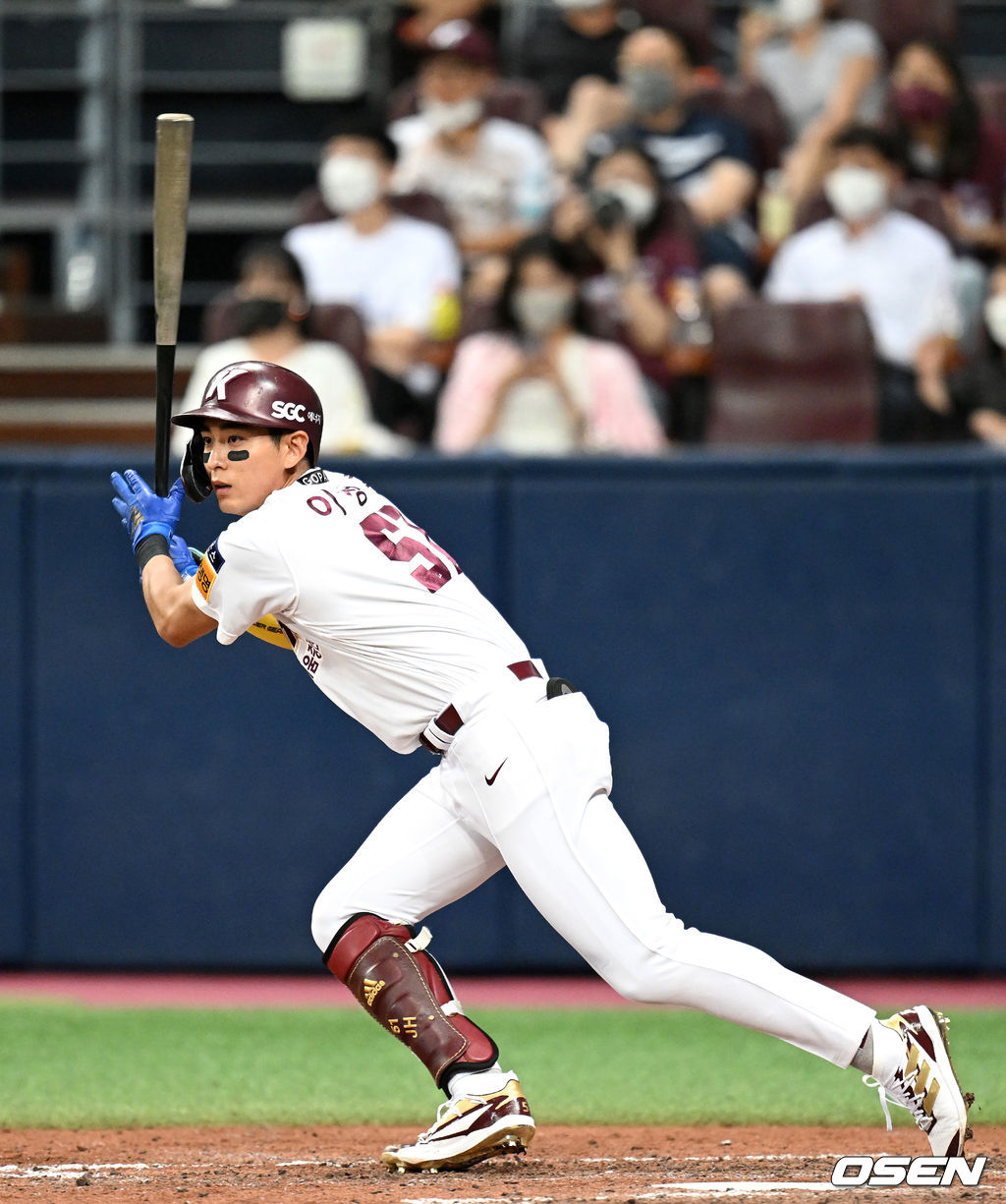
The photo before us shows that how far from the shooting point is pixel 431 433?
7809 mm

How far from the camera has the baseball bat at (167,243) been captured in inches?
166

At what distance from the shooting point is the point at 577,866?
378 cm

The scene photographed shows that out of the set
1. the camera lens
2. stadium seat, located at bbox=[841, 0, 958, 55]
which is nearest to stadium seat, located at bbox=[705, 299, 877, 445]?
the camera lens

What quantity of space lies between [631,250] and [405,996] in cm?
482

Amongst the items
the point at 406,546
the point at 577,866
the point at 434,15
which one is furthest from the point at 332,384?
the point at 434,15

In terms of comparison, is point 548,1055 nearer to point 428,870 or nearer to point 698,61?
point 428,870

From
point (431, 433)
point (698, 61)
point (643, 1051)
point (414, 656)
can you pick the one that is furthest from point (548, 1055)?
point (698, 61)

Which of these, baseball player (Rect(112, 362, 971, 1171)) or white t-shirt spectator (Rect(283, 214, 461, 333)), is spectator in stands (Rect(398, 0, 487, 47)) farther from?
baseball player (Rect(112, 362, 971, 1171))

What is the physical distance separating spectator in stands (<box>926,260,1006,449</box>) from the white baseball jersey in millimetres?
3961

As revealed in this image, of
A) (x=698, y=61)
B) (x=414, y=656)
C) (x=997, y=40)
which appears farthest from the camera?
(x=997, y=40)

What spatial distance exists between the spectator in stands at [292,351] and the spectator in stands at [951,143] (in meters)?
3.37

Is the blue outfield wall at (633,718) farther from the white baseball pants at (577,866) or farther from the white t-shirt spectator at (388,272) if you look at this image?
the white baseball pants at (577,866)

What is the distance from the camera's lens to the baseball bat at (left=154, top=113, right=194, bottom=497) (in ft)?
13.8

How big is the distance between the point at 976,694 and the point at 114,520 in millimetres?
3004
